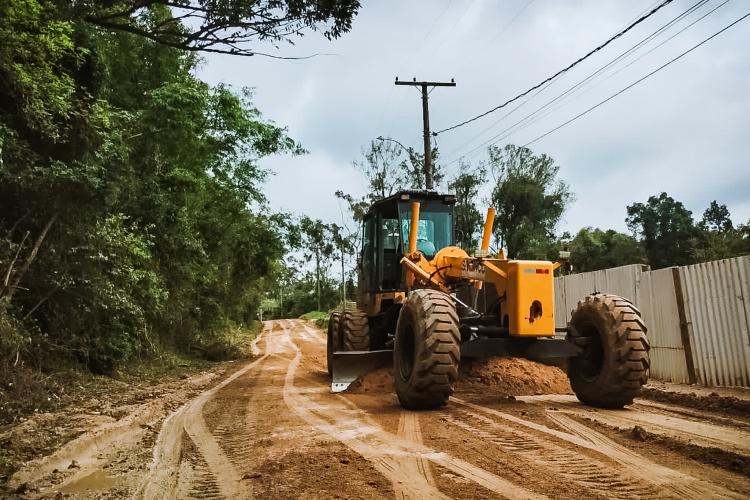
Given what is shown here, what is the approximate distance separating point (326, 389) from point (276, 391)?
82cm

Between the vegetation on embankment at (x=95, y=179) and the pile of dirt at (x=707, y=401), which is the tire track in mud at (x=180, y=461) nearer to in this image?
the vegetation on embankment at (x=95, y=179)

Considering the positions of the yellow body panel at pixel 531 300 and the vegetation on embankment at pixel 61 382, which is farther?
the vegetation on embankment at pixel 61 382

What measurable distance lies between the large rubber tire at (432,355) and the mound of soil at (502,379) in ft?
5.62

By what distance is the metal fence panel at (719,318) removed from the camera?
7875 mm

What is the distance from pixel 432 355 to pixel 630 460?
2437 mm

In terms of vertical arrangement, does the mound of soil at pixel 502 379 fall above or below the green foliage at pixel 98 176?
below

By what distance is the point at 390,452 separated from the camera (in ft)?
14.1

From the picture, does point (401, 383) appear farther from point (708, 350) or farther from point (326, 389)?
point (708, 350)

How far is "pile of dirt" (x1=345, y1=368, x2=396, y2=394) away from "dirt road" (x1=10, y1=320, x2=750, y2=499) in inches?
57.4

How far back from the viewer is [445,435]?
16.0ft

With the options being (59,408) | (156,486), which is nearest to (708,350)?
(156,486)

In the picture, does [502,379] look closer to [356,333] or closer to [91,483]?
[356,333]

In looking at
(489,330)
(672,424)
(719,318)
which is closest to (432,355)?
(489,330)

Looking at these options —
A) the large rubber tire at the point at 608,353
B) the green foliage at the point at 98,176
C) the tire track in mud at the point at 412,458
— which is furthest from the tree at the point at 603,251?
the tire track in mud at the point at 412,458
